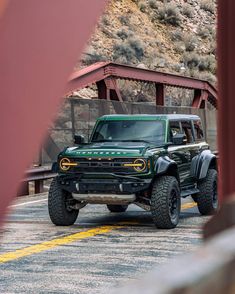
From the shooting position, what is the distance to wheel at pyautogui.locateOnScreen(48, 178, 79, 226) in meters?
11.9

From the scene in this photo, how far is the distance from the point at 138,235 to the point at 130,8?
191 ft

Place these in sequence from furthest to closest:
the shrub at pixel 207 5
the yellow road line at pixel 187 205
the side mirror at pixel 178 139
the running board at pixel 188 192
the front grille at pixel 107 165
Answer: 1. the shrub at pixel 207 5
2. the yellow road line at pixel 187 205
3. the running board at pixel 188 192
4. the side mirror at pixel 178 139
5. the front grille at pixel 107 165

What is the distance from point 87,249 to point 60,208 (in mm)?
2458

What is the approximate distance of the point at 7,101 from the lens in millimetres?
959

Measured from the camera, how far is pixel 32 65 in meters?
1.00

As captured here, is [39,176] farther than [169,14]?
No

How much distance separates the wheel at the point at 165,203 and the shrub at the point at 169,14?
58.8 meters

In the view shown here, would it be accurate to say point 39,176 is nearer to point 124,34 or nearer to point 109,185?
point 109,185

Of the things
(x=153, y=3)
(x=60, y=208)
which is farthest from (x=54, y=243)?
(x=153, y=3)

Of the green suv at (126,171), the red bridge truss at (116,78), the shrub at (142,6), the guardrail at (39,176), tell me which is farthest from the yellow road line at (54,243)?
the shrub at (142,6)

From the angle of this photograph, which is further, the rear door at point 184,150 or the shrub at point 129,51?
the shrub at point 129,51

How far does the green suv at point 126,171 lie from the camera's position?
11.6m

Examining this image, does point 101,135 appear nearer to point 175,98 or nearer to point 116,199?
point 116,199

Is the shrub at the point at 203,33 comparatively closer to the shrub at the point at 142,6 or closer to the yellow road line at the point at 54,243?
the shrub at the point at 142,6
